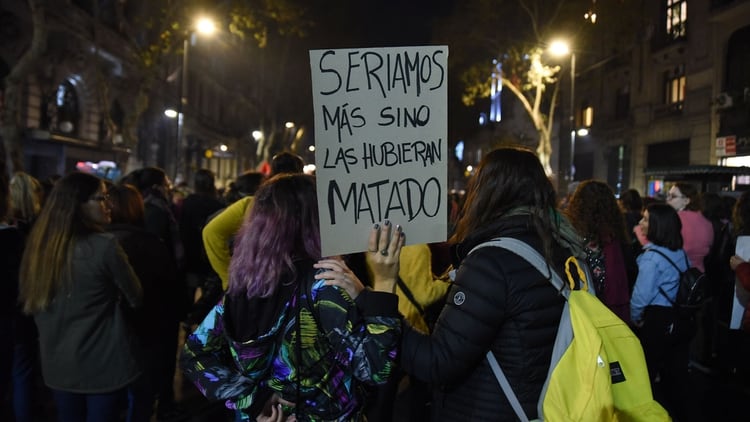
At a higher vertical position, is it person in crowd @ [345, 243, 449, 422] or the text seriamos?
the text seriamos

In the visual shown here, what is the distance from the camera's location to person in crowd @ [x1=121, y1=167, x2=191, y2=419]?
4816mm

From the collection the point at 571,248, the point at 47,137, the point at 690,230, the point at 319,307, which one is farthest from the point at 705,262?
the point at 47,137

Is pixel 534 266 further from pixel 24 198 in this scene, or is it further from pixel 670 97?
pixel 670 97

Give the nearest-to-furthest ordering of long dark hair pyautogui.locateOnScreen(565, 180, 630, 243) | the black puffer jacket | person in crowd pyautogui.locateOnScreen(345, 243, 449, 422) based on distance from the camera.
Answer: the black puffer jacket, person in crowd pyautogui.locateOnScreen(345, 243, 449, 422), long dark hair pyautogui.locateOnScreen(565, 180, 630, 243)

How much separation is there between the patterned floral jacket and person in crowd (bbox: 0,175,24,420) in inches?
93.1

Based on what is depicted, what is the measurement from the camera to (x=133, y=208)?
4531 millimetres

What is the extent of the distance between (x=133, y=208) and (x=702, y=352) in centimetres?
682

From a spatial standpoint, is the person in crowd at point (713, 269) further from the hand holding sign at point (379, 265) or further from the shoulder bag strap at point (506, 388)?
the hand holding sign at point (379, 265)

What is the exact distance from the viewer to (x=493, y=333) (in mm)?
2037

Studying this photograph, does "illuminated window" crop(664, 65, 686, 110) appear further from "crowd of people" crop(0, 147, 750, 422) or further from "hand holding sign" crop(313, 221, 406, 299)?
"hand holding sign" crop(313, 221, 406, 299)

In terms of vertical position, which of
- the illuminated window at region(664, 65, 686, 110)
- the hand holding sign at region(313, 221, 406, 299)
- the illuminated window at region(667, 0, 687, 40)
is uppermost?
the illuminated window at region(667, 0, 687, 40)

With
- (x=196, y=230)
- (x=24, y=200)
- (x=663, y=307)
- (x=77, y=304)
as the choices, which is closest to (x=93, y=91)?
(x=196, y=230)

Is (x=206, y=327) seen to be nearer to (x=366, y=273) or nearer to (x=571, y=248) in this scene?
(x=366, y=273)

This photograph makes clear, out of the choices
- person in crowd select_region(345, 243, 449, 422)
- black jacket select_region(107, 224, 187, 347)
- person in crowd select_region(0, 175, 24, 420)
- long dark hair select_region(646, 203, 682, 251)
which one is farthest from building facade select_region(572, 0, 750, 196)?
person in crowd select_region(0, 175, 24, 420)
